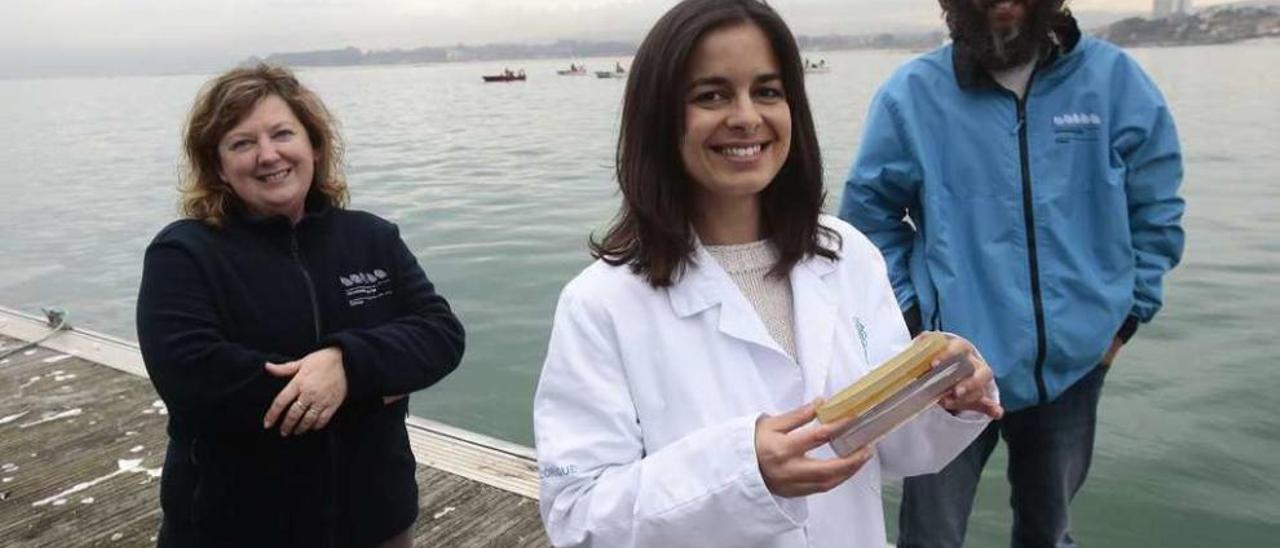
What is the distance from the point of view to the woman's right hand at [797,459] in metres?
1.28

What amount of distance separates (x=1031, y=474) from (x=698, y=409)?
135 centimetres

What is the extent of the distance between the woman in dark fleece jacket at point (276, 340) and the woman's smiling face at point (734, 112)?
1.00m

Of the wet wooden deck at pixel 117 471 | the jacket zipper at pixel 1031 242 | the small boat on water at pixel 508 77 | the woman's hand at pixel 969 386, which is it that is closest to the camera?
the woman's hand at pixel 969 386

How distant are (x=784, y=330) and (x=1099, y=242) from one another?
113 centimetres

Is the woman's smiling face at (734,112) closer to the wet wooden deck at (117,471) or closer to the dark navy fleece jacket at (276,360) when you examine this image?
the dark navy fleece jacket at (276,360)

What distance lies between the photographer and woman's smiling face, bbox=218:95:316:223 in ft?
7.21

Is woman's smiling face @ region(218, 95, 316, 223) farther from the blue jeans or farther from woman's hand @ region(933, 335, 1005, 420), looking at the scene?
the blue jeans

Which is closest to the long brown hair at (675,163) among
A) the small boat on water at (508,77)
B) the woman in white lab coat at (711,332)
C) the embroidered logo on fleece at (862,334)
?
the woman in white lab coat at (711,332)

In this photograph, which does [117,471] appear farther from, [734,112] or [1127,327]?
[1127,327]

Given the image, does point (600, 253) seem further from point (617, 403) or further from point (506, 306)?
point (506, 306)

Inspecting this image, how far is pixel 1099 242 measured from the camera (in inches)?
92.8

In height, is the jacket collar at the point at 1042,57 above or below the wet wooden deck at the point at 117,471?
above

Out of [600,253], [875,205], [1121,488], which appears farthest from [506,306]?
[600,253]

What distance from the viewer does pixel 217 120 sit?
2201 millimetres
